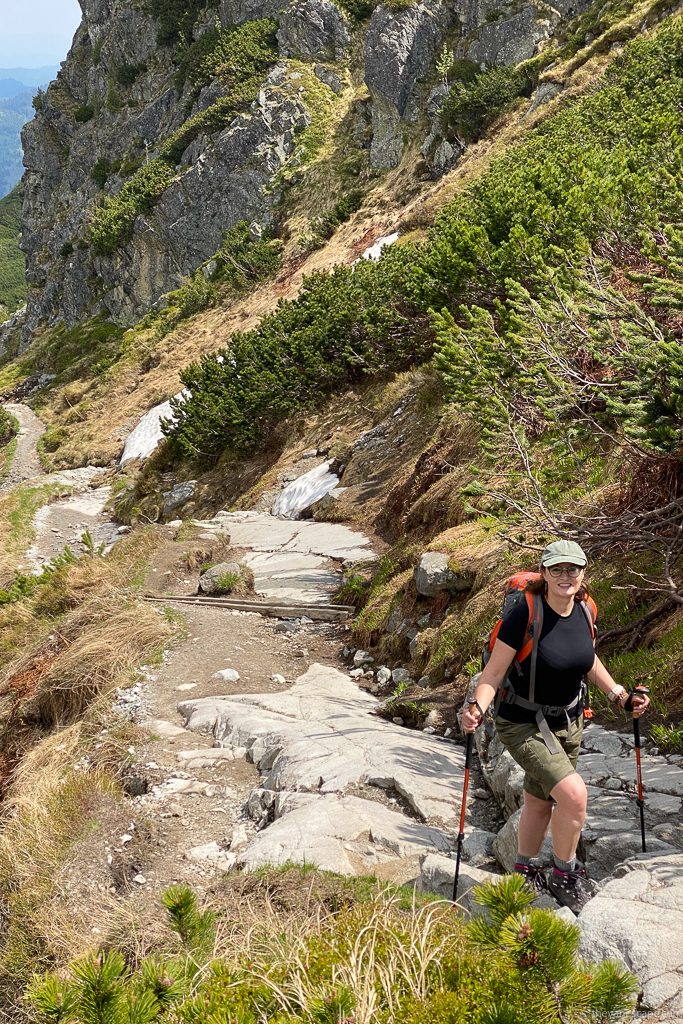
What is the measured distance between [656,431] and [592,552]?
133 cm

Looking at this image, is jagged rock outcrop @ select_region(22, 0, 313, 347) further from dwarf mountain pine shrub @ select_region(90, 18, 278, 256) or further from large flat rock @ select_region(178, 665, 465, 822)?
large flat rock @ select_region(178, 665, 465, 822)

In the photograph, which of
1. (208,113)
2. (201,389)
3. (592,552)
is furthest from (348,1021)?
(208,113)

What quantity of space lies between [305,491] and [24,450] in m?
23.3

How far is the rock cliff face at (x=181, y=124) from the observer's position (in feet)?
108

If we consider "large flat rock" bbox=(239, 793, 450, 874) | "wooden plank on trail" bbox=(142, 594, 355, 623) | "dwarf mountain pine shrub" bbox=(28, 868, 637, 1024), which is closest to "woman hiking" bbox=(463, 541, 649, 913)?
"dwarf mountain pine shrub" bbox=(28, 868, 637, 1024)

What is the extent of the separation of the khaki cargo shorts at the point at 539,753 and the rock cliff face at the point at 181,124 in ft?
96.2

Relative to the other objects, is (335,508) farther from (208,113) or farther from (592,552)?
(208,113)

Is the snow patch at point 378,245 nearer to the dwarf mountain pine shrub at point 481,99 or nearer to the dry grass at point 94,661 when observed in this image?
the dwarf mountain pine shrub at point 481,99

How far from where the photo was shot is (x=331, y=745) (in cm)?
559

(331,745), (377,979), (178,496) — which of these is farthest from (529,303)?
(178,496)

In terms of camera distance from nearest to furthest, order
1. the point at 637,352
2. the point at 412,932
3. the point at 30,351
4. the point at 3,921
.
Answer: the point at 412,932 → the point at 3,921 → the point at 637,352 → the point at 30,351

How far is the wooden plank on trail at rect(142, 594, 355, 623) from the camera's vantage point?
31.7 feet

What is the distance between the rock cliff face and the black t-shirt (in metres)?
29.1

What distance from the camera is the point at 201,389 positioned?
22.1 m
